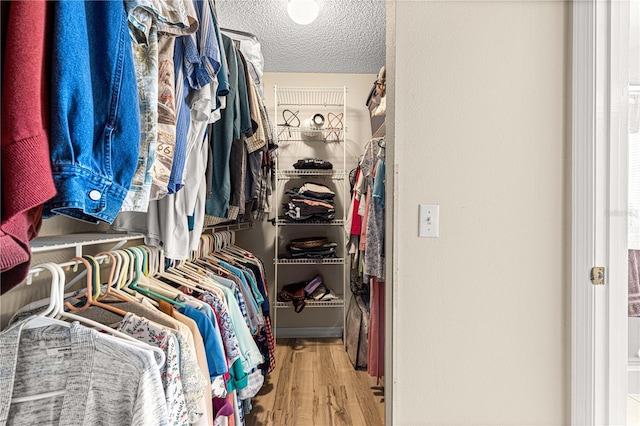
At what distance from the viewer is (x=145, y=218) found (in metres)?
1.22

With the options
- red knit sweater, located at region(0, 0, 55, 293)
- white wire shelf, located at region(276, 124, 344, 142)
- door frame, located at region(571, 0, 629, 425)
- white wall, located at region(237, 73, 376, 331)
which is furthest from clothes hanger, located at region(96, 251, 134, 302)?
white wire shelf, located at region(276, 124, 344, 142)

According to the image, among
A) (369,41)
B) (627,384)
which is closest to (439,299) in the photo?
(627,384)

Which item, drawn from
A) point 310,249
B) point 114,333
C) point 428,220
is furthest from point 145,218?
point 310,249

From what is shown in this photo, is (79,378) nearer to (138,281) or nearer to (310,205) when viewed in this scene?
(138,281)

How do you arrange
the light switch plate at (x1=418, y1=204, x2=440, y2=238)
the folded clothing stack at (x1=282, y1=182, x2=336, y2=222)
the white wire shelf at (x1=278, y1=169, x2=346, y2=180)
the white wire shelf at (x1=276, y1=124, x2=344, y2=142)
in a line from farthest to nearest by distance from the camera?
the white wire shelf at (x1=276, y1=124, x2=344, y2=142) → the white wire shelf at (x1=278, y1=169, x2=346, y2=180) → the folded clothing stack at (x1=282, y1=182, x2=336, y2=222) → the light switch plate at (x1=418, y1=204, x2=440, y2=238)

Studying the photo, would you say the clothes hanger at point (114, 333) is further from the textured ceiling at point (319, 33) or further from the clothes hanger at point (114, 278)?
the textured ceiling at point (319, 33)

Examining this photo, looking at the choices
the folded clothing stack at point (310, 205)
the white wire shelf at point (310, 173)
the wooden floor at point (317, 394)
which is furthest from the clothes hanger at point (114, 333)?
the white wire shelf at point (310, 173)

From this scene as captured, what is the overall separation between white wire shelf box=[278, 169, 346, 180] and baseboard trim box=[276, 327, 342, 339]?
1395mm

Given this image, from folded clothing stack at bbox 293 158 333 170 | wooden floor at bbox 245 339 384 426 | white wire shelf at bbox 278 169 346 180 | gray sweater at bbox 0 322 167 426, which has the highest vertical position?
folded clothing stack at bbox 293 158 333 170

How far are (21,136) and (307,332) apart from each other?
3.06 metres

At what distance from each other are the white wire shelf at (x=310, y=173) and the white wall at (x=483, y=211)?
1.77 metres

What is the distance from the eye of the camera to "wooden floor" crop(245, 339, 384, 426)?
1.95m

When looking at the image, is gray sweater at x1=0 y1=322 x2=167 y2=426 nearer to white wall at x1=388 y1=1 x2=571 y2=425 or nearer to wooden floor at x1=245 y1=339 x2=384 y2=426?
white wall at x1=388 y1=1 x2=571 y2=425

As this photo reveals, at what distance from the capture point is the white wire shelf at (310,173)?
9.97 ft
